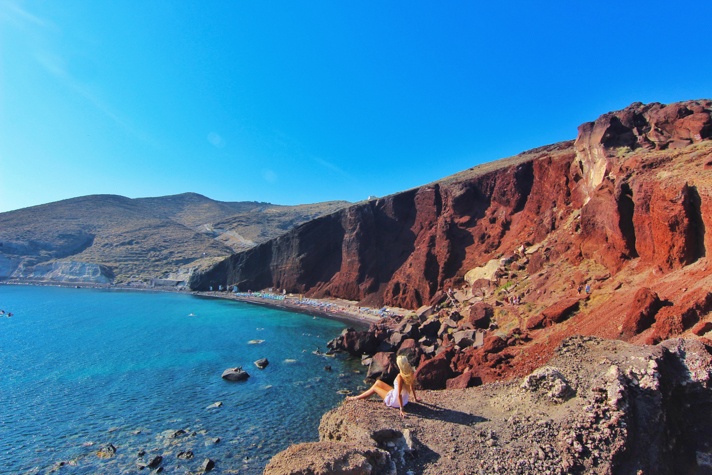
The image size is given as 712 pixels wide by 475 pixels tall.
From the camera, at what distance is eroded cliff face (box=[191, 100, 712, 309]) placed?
2334 cm

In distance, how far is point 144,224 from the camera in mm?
168250

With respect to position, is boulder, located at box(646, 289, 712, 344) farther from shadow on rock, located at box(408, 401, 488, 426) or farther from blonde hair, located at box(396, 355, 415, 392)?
blonde hair, located at box(396, 355, 415, 392)

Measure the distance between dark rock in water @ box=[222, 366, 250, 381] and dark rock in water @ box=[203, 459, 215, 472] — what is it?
11.9 metres

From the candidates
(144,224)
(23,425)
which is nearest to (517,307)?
(23,425)

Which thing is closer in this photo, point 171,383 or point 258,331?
point 171,383

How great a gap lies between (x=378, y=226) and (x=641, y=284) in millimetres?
52843

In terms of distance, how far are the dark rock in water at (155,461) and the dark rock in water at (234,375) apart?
11351 millimetres

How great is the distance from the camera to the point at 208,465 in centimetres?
1600

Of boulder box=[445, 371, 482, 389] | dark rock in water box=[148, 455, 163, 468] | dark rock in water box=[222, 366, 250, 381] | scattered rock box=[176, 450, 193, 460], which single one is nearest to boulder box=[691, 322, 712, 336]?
boulder box=[445, 371, 482, 389]

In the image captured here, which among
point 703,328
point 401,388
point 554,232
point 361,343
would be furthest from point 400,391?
point 554,232

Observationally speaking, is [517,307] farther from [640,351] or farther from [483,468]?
[483,468]

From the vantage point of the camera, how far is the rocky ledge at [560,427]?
8.02 meters

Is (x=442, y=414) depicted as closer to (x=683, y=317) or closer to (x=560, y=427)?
(x=560, y=427)

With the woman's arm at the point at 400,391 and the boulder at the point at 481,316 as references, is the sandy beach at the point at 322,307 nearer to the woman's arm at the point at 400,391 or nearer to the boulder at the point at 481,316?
the boulder at the point at 481,316
